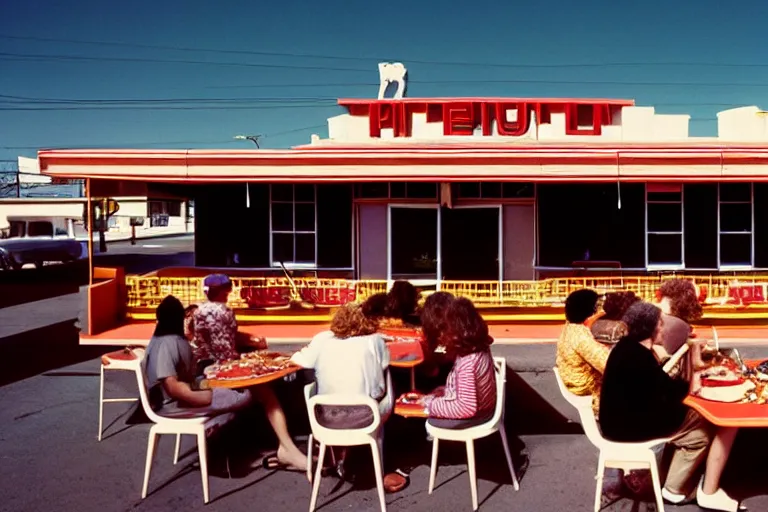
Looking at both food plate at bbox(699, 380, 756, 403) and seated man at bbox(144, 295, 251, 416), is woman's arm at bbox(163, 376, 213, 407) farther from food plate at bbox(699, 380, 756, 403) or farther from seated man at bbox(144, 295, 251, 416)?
food plate at bbox(699, 380, 756, 403)

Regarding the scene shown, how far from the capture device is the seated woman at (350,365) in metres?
4.76

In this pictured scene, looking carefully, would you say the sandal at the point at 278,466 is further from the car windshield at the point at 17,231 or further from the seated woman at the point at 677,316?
the car windshield at the point at 17,231

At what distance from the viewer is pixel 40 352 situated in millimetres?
10180

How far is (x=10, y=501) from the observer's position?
194 inches

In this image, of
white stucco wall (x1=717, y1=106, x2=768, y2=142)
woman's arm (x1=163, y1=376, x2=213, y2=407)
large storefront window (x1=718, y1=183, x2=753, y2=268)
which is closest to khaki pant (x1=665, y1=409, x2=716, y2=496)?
woman's arm (x1=163, y1=376, x2=213, y2=407)

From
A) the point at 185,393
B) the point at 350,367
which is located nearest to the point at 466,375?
the point at 350,367

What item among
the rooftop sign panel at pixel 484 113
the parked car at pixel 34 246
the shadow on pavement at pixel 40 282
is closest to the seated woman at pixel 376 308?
the rooftop sign panel at pixel 484 113

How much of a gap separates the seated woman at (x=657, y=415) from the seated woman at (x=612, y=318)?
1.80m

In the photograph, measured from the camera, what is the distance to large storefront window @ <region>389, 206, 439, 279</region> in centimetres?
1302

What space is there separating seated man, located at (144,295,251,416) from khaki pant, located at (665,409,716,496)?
3258 mm

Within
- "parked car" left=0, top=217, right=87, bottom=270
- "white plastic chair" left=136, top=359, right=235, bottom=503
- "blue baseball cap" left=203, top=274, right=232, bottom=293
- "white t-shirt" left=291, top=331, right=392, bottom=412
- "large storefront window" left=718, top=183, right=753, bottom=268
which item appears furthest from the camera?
"parked car" left=0, top=217, right=87, bottom=270

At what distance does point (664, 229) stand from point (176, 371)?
10275 mm

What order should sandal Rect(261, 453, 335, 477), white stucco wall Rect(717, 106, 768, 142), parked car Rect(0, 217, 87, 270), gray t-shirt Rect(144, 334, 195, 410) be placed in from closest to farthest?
gray t-shirt Rect(144, 334, 195, 410) < sandal Rect(261, 453, 335, 477) < white stucco wall Rect(717, 106, 768, 142) < parked car Rect(0, 217, 87, 270)

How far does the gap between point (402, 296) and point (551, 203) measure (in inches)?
256
